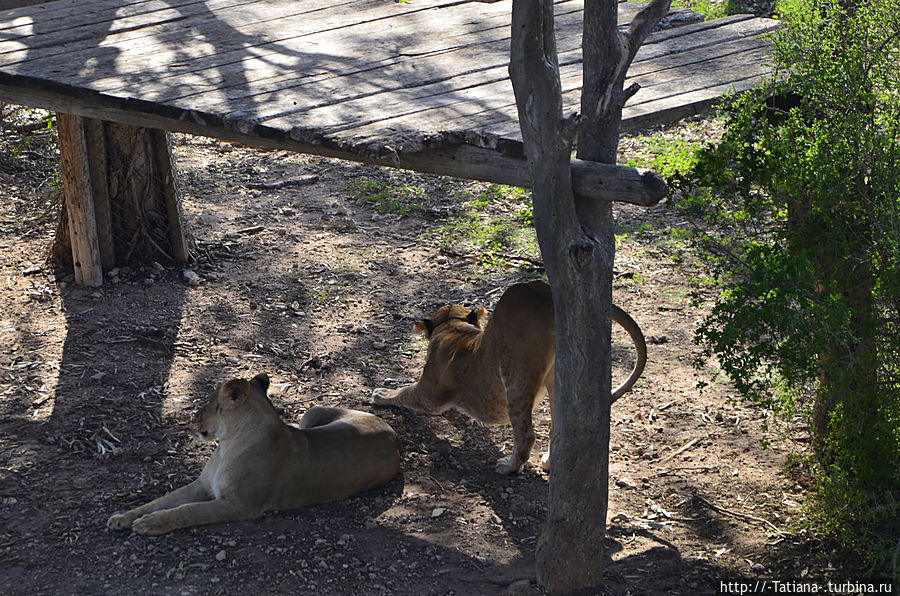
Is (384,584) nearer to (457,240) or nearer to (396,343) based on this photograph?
(396,343)

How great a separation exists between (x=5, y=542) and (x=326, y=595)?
1.67 metres

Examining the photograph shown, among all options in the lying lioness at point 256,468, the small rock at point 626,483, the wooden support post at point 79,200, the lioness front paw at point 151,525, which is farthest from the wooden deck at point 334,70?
the small rock at point 626,483

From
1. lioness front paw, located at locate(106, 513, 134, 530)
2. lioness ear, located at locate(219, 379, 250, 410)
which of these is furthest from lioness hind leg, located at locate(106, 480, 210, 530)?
lioness ear, located at locate(219, 379, 250, 410)

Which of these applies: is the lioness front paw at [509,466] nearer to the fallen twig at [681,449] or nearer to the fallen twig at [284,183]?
the fallen twig at [681,449]

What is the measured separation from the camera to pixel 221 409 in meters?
5.29

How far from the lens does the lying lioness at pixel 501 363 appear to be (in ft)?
17.8

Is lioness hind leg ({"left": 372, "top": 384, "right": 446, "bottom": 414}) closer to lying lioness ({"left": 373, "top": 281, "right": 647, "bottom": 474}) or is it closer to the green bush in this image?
lying lioness ({"left": 373, "top": 281, "right": 647, "bottom": 474})

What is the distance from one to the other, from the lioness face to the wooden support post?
3.05m

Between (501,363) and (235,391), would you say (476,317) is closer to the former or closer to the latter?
(501,363)

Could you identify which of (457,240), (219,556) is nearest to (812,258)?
(219,556)

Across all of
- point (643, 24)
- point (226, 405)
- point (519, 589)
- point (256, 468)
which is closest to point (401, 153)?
point (643, 24)

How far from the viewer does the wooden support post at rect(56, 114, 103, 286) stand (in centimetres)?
740

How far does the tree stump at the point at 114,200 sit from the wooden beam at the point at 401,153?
1.79 meters

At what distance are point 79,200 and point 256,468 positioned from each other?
11.5 feet
